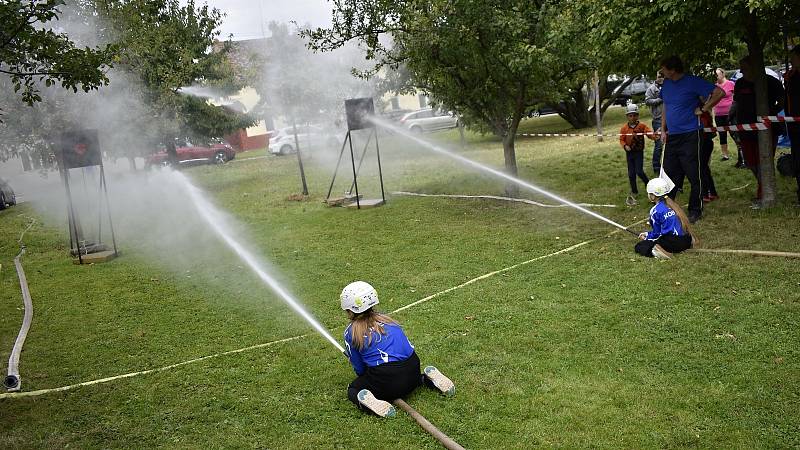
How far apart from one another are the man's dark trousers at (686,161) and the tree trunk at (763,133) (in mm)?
963

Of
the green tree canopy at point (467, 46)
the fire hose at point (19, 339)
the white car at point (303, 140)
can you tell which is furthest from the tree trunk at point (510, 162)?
the white car at point (303, 140)

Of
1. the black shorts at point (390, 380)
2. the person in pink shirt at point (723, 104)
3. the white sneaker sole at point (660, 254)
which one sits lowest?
the black shorts at point (390, 380)

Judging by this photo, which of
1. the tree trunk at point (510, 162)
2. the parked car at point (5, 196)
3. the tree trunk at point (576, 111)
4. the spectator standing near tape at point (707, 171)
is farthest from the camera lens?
the tree trunk at point (576, 111)

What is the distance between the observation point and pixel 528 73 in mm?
12422

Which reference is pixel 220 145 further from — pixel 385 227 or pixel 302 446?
pixel 302 446

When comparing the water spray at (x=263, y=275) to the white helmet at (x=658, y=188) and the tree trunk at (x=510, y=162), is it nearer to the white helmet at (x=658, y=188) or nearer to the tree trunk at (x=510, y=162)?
the white helmet at (x=658, y=188)

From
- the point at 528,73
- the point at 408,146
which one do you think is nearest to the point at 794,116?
the point at 528,73

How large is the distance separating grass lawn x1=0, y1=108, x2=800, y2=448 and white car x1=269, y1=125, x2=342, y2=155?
51.1 ft

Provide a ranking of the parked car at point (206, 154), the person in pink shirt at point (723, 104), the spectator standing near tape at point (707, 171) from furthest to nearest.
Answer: the parked car at point (206, 154) < the person in pink shirt at point (723, 104) < the spectator standing near tape at point (707, 171)

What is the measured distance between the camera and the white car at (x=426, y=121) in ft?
108

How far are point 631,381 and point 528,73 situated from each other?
8.18m

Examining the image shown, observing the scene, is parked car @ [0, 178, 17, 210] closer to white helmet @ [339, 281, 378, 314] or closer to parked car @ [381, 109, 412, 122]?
parked car @ [381, 109, 412, 122]

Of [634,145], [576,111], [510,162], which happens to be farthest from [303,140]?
[634,145]

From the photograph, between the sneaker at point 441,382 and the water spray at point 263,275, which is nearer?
the water spray at point 263,275
